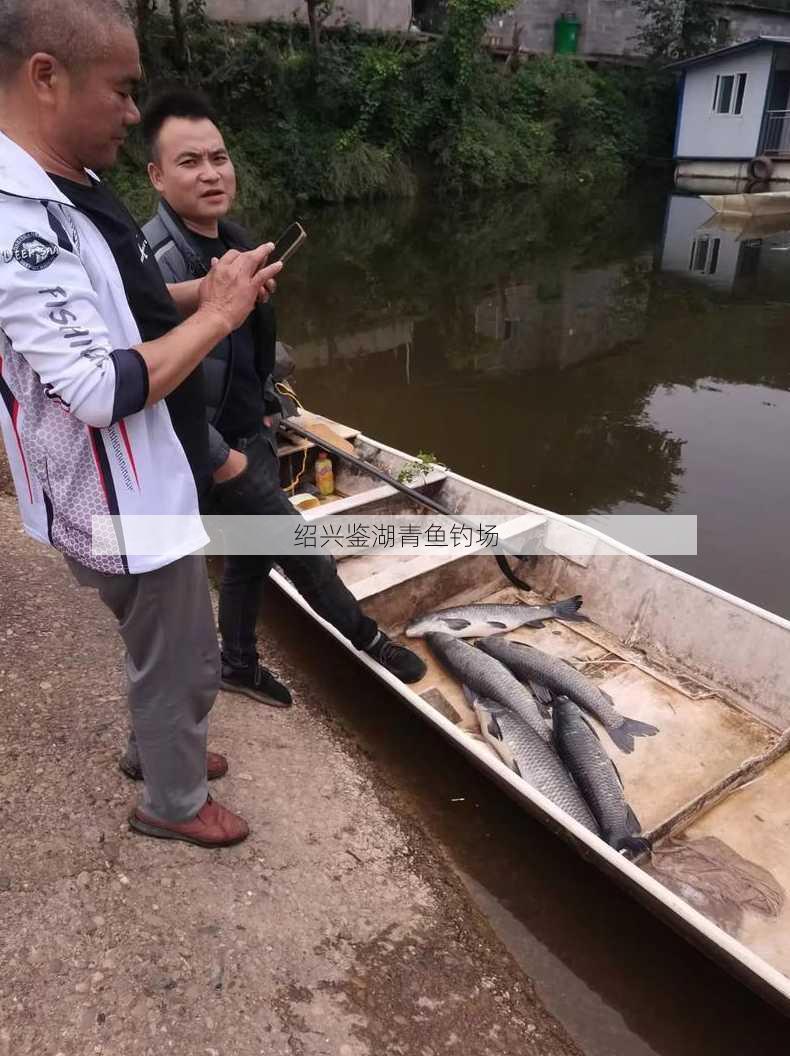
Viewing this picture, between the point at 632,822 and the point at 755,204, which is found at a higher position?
the point at 755,204

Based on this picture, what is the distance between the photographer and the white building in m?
25.9

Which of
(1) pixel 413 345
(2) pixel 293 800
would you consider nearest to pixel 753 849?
(2) pixel 293 800

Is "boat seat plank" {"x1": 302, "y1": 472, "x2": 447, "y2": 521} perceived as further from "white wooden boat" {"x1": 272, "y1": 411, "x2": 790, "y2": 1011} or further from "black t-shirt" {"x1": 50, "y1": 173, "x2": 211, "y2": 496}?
"black t-shirt" {"x1": 50, "y1": 173, "x2": 211, "y2": 496}

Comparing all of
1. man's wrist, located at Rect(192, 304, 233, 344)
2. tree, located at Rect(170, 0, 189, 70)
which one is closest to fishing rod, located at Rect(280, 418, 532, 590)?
man's wrist, located at Rect(192, 304, 233, 344)

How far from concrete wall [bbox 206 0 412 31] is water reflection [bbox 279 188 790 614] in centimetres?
838

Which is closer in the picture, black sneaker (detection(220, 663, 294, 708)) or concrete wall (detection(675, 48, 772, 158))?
black sneaker (detection(220, 663, 294, 708))

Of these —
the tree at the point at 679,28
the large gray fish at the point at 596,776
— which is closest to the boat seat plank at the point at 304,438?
the large gray fish at the point at 596,776

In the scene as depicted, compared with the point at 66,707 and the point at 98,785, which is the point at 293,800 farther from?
the point at 66,707

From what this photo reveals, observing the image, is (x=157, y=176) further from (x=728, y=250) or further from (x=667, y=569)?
(x=728, y=250)

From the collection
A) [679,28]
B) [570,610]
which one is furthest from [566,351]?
[679,28]

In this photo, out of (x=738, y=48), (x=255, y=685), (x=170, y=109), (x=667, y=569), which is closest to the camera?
(x=170, y=109)

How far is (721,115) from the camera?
27.6m

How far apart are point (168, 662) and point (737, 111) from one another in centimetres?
3198

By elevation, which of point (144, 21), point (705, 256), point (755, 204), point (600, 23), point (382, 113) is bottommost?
point (705, 256)
